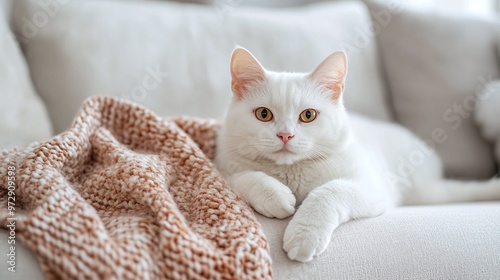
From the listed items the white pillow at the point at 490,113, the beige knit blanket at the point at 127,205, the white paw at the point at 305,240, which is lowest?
the white pillow at the point at 490,113

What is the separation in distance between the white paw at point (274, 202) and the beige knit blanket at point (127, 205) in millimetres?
42

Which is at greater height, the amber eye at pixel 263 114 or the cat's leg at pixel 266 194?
the amber eye at pixel 263 114

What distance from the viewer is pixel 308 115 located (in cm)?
112

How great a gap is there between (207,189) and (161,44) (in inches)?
33.9

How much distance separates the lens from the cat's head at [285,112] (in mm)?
1079

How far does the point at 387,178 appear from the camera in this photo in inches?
56.9

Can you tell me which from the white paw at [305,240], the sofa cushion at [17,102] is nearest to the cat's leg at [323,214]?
the white paw at [305,240]

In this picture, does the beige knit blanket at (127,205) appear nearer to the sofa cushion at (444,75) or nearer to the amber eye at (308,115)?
the amber eye at (308,115)

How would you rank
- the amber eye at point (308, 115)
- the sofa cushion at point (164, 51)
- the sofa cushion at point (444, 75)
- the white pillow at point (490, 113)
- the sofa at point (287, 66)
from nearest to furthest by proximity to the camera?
the amber eye at point (308, 115), the sofa at point (287, 66), the sofa cushion at point (164, 51), the white pillow at point (490, 113), the sofa cushion at point (444, 75)

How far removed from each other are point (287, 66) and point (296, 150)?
2.58ft

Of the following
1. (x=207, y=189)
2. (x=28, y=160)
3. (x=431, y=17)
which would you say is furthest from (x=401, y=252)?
(x=431, y=17)

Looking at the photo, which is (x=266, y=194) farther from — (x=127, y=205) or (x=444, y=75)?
(x=444, y=75)

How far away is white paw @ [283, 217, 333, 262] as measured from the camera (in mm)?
893

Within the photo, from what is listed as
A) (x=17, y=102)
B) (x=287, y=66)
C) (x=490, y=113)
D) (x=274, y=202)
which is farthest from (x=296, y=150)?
(x=490, y=113)
